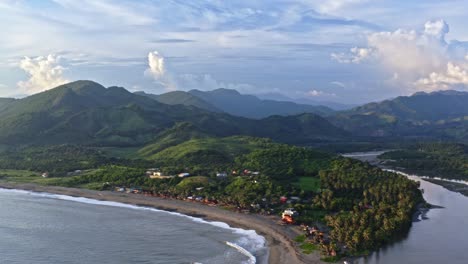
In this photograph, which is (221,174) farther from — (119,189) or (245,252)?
(245,252)

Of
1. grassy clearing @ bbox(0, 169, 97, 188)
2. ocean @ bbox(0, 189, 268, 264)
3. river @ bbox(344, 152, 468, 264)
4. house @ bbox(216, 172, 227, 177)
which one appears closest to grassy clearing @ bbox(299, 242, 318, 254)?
ocean @ bbox(0, 189, 268, 264)

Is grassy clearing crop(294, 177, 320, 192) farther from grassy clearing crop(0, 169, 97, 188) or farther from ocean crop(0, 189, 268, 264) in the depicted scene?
grassy clearing crop(0, 169, 97, 188)

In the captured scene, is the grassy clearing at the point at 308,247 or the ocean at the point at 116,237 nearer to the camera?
the ocean at the point at 116,237

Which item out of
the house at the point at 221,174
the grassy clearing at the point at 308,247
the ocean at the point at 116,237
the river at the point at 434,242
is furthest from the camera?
the house at the point at 221,174

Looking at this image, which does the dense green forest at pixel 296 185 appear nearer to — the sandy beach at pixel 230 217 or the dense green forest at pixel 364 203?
the dense green forest at pixel 364 203

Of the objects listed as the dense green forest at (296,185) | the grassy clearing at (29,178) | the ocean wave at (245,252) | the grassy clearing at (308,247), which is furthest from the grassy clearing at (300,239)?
the grassy clearing at (29,178)
